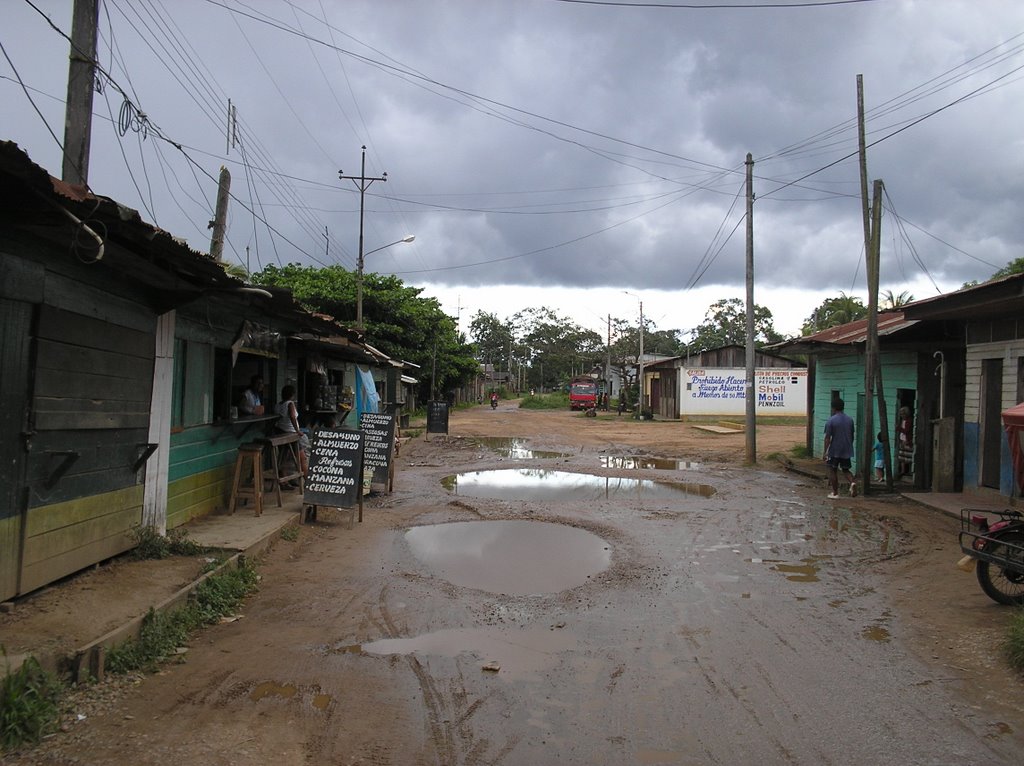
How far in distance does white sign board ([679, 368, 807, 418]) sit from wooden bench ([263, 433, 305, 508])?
3165 centimetres

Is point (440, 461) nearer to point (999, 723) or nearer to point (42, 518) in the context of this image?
point (42, 518)

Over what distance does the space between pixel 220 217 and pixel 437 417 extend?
630 inches

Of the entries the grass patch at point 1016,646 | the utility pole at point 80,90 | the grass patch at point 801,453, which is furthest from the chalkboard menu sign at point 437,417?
the grass patch at point 1016,646

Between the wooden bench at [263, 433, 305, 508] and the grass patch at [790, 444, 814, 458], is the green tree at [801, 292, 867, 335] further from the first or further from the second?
the wooden bench at [263, 433, 305, 508]

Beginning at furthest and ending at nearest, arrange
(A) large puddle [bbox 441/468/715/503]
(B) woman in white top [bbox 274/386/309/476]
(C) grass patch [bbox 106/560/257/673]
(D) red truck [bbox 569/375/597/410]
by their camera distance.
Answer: (D) red truck [bbox 569/375/597/410], (A) large puddle [bbox 441/468/715/503], (B) woman in white top [bbox 274/386/309/476], (C) grass patch [bbox 106/560/257/673]

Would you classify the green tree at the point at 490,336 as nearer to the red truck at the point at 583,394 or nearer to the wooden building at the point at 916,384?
the red truck at the point at 583,394

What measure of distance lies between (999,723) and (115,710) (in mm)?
5148

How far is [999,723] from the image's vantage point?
4.20 m

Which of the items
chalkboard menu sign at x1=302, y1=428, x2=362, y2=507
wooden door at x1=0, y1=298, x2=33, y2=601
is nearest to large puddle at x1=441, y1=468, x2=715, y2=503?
chalkboard menu sign at x1=302, y1=428, x2=362, y2=507

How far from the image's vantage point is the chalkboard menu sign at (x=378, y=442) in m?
12.4

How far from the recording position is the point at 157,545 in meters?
7.02

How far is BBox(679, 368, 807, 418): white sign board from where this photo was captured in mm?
40375

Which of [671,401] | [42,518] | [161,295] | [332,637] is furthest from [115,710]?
[671,401]

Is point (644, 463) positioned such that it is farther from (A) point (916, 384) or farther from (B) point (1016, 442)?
(B) point (1016, 442)
